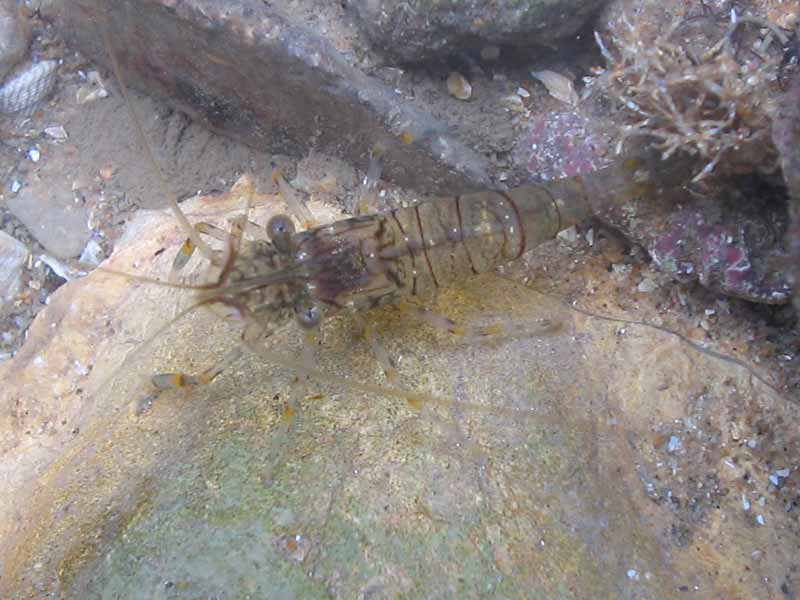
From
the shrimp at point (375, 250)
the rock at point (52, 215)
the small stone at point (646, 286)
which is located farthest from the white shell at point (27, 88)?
the small stone at point (646, 286)

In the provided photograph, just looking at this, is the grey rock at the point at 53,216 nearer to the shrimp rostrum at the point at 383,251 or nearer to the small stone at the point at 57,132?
the small stone at the point at 57,132

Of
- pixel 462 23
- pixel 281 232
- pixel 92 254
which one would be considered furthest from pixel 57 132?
pixel 462 23

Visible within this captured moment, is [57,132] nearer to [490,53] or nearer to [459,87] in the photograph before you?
[459,87]

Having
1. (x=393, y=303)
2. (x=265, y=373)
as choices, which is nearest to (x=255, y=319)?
(x=265, y=373)

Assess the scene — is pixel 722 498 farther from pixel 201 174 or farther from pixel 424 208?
pixel 201 174

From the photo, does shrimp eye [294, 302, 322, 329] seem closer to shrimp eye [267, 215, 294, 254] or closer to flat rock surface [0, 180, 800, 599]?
flat rock surface [0, 180, 800, 599]
